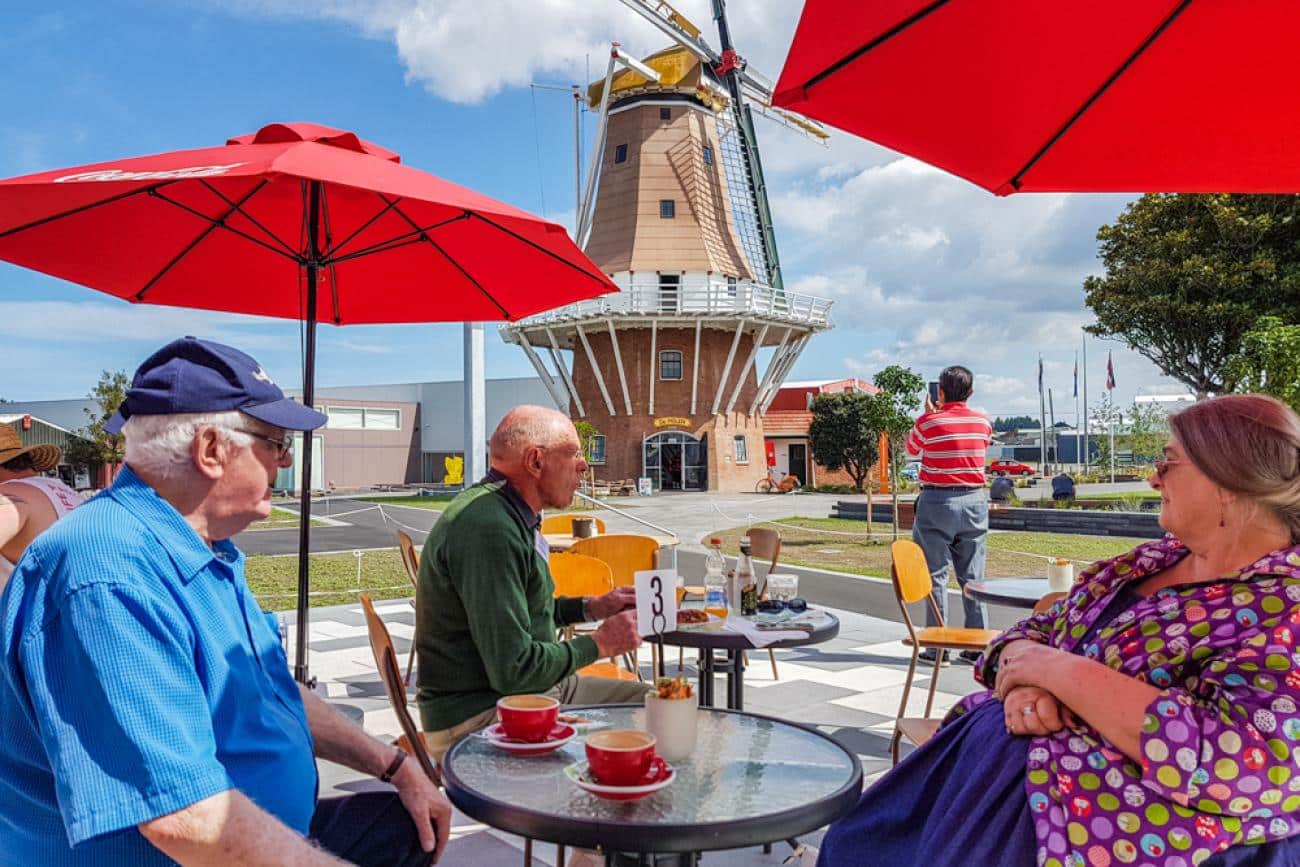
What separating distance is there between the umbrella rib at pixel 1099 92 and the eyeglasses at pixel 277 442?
204cm

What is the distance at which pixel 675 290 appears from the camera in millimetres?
29031

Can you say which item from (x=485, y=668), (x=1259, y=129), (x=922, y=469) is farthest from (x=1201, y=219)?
(x=485, y=668)

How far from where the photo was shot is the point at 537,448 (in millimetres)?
2799

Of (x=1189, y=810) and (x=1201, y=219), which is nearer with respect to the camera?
(x=1189, y=810)

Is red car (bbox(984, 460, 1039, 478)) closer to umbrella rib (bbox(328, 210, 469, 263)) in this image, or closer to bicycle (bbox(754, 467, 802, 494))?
bicycle (bbox(754, 467, 802, 494))

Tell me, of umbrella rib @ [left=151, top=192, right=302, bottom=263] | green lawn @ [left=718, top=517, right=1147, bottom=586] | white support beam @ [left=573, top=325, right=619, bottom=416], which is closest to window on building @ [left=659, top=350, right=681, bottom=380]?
white support beam @ [left=573, top=325, right=619, bottom=416]

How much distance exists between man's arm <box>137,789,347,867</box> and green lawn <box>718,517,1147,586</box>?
8.68 m

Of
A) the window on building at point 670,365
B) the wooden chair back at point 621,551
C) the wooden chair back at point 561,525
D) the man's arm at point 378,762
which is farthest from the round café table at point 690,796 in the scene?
the window on building at point 670,365

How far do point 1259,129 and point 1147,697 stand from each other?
1667 mm

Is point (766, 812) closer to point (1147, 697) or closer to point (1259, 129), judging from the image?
point (1147, 697)

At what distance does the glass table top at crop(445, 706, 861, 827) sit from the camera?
1.56 metres

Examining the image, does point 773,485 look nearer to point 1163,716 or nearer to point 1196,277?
point 1196,277

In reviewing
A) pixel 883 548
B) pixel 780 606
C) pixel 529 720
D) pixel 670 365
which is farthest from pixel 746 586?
pixel 670 365

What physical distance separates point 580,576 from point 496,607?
172 centimetres
